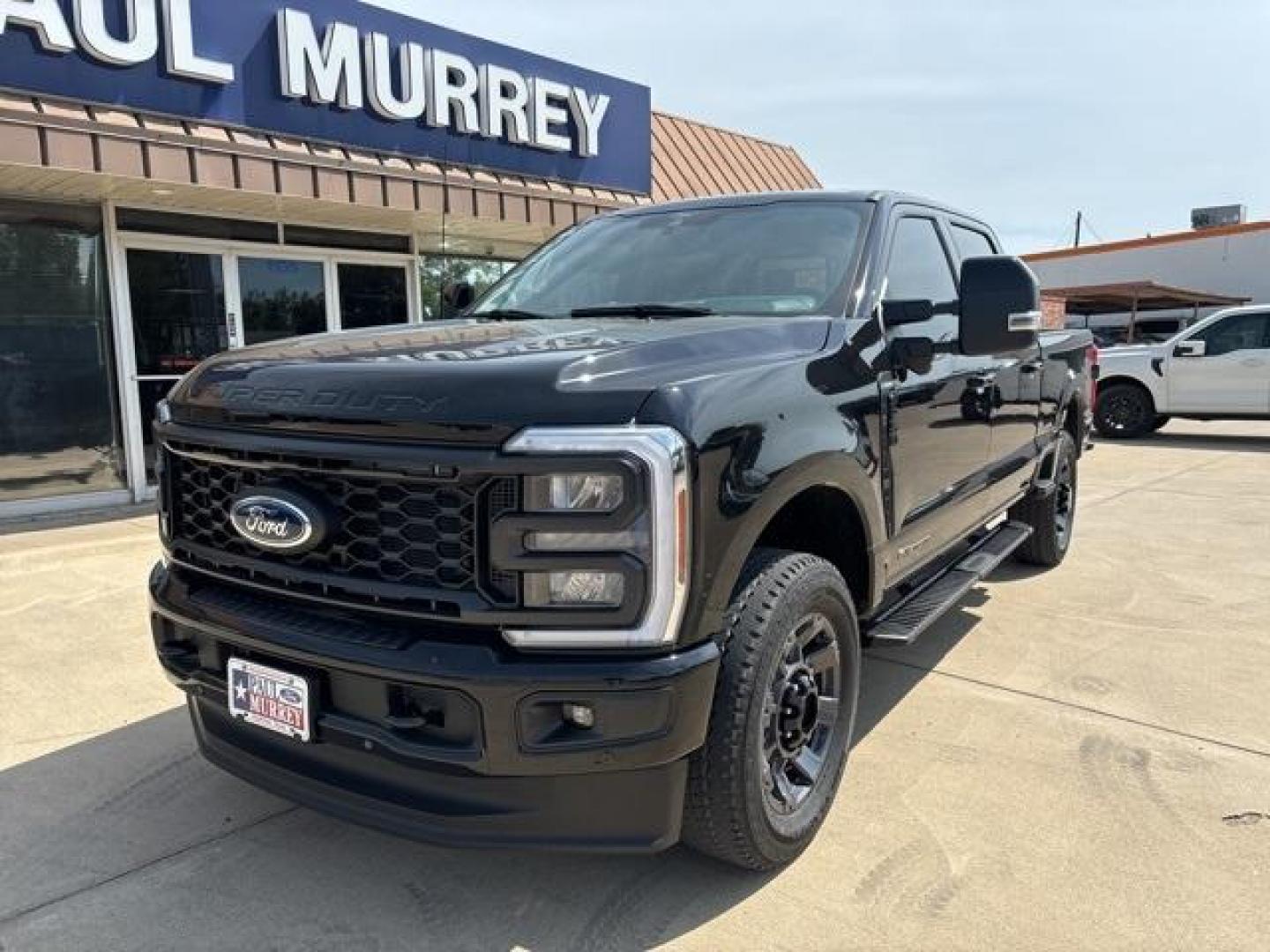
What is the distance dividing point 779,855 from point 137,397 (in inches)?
286

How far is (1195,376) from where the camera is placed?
12.9 meters

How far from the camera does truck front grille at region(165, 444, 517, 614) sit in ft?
6.71

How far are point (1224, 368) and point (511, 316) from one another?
12473 millimetres

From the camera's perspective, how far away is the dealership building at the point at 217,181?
635 cm

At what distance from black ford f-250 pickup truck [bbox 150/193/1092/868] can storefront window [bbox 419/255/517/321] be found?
725 centimetres

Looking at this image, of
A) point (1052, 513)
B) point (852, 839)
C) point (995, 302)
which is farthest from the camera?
point (1052, 513)

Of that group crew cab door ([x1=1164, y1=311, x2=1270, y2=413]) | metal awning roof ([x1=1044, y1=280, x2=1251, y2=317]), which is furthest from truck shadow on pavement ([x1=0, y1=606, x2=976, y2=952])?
metal awning roof ([x1=1044, y1=280, x2=1251, y2=317])

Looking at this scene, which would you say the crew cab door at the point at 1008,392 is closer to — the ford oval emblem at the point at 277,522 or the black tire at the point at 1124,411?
the ford oval emblem at the point at 277,522

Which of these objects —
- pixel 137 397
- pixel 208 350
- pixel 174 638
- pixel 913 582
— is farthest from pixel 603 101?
pixel 174 638

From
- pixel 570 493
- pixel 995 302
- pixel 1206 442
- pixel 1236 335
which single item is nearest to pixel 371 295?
pixel 995 302

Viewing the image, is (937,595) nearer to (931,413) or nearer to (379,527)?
(931,413)

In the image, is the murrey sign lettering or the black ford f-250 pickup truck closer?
the black ford f-250 pickup truck

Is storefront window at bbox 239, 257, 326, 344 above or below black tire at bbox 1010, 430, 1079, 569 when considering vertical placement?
above

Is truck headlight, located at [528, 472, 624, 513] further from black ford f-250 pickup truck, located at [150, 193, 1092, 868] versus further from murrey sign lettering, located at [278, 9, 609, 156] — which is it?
murrey sign lettering, located at [278, 9, 609, 156]
